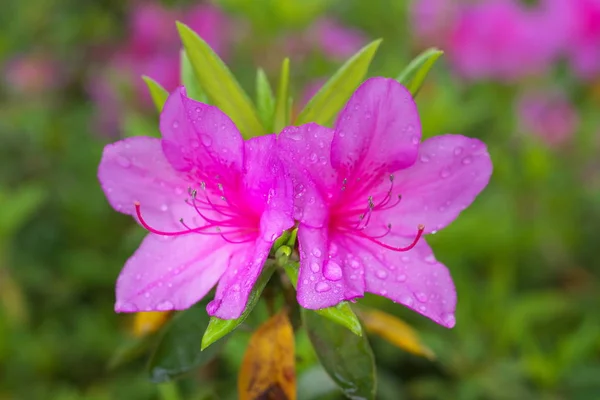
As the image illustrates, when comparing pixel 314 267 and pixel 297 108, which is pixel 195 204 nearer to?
pixel 314 267

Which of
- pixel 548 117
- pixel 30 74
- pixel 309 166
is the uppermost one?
pixel 309 166

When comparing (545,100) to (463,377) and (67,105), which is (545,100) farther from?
(67,105)

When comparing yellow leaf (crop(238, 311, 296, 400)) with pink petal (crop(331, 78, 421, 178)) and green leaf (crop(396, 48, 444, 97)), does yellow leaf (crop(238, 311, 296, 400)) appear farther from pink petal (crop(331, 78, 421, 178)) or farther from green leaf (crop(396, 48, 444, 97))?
green leaf (crop(396, 48, 444, 97))

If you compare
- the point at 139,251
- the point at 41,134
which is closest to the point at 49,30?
the point at 41,134

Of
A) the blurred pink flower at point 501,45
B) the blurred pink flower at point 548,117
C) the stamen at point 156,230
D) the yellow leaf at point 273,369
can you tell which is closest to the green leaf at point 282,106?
the stamen at point 156,230

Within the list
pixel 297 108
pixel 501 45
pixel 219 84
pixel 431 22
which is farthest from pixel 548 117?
pixel 219 84

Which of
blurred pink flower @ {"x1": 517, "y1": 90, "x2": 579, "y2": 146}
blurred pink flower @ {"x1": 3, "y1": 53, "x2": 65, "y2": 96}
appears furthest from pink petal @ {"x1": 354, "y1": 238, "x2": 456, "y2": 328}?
blurred pink flower @ {"x1": 3, "y1": 53, "x2": 65, "y2": 96}
